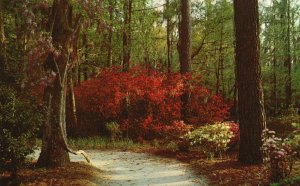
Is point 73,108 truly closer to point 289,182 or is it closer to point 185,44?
point 185,44

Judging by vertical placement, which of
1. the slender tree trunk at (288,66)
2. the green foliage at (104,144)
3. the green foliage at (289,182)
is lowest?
the green foliage at (104,144)

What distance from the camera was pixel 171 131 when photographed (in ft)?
49.2

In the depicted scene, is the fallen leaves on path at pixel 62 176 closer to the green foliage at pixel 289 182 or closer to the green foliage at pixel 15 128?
the green foliage at pixel 15 128

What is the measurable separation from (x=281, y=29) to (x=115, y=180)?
77.6 ft

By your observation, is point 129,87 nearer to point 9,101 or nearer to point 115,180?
point 115,180

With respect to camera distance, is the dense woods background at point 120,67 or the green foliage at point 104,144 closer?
the dense woods background at point 120,67

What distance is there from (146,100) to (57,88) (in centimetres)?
816

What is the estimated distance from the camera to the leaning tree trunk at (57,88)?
10.4 meters

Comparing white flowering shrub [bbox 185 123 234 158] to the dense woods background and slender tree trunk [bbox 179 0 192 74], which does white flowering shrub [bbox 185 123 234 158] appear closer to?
the dense woods background

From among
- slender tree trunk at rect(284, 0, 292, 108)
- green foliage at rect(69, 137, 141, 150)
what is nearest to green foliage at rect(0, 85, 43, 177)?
green foliage at rect(69, 137, 141, 150)

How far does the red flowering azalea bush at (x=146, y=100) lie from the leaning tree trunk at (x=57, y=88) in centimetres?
704

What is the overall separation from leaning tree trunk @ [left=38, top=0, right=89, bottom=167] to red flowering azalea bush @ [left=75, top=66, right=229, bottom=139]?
7.04m

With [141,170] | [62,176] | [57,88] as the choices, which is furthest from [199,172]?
[57,88]

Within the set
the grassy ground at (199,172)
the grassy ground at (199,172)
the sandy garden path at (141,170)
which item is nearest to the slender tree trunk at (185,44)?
the sandy garden path at (141,170)
